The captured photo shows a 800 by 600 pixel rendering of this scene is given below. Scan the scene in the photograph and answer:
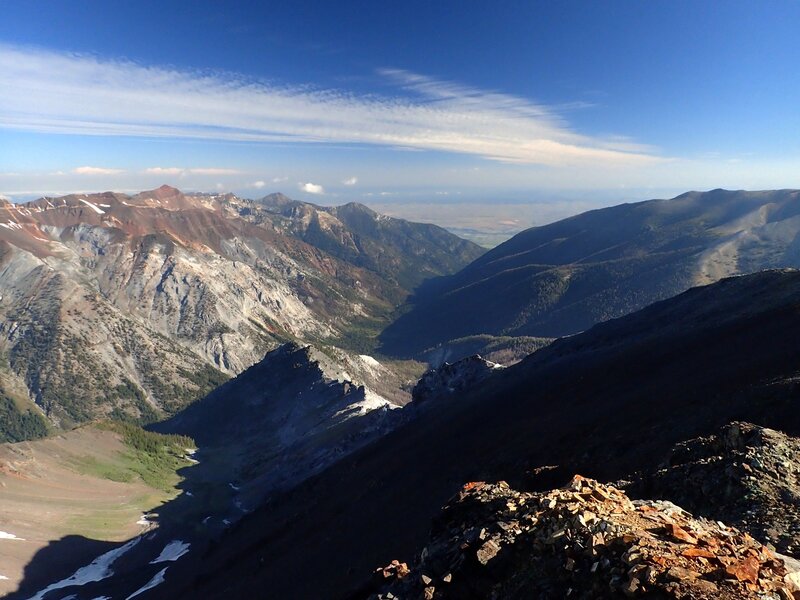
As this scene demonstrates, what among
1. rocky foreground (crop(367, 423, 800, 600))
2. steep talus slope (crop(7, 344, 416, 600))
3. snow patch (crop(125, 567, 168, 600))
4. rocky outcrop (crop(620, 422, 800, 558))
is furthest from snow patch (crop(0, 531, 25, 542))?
rocky outcrop (crop(620, 422, 800, 558))

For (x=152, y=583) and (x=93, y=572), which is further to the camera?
(x=93, y=572)

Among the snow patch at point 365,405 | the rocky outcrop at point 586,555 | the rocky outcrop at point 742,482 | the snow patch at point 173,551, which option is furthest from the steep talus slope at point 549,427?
the snow patch at point 365,405

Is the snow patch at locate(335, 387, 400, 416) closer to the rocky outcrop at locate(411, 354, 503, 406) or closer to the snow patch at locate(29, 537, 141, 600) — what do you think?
the rocky outcrop at locate(411, 354, 503, 406)

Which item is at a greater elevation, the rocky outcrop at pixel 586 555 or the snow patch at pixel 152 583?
the rocky outcrop at pixel 586 555

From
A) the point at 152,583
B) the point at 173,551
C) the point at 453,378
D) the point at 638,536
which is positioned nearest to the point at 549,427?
the point at 638,536

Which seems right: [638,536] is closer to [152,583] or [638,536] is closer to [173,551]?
[152,583]

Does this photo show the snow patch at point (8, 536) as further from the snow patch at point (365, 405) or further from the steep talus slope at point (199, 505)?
the snow patch at point (365, 405)

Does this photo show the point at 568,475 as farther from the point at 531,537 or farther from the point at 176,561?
the point at 176,561
